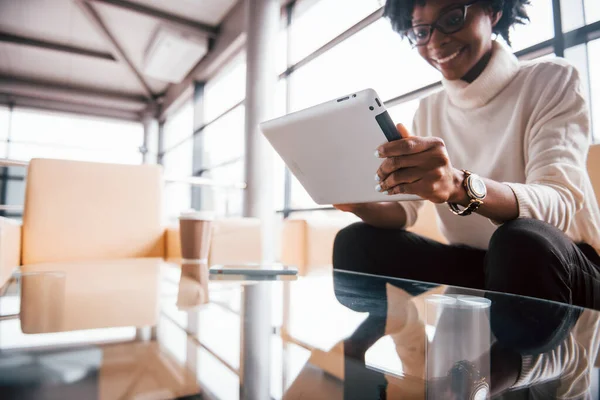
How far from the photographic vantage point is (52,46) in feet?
18.7

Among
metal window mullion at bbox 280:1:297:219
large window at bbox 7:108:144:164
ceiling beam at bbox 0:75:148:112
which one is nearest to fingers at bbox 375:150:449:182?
metal window mullion at bbox 280:1:297:219

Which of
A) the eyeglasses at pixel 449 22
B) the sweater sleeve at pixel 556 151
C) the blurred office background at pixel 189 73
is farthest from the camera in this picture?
the blurred office background at pixel 189 73

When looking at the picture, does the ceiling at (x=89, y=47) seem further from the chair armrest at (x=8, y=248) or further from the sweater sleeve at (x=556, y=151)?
the sweater sleeve at (x=556, y=151)

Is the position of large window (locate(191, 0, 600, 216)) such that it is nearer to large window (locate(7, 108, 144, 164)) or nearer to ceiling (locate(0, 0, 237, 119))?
ceiling (locate(0, 0, 237, 119))

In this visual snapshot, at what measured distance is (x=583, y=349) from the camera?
352 millimetres

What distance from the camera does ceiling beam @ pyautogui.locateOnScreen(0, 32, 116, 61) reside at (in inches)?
215

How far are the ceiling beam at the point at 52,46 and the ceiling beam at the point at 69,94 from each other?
5.02ft

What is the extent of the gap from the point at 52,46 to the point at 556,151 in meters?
6.85

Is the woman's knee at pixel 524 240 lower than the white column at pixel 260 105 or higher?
lower

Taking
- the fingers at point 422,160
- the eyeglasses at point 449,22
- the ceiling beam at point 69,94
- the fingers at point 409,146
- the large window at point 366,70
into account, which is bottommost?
the fingers at point 422,160

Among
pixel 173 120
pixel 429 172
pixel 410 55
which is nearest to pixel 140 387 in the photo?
pixel 429 172

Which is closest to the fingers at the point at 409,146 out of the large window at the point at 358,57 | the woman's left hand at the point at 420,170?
the woman's left hand at the point at 420,170

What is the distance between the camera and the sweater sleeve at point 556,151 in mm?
756

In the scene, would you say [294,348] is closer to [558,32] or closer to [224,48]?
[558,32]
